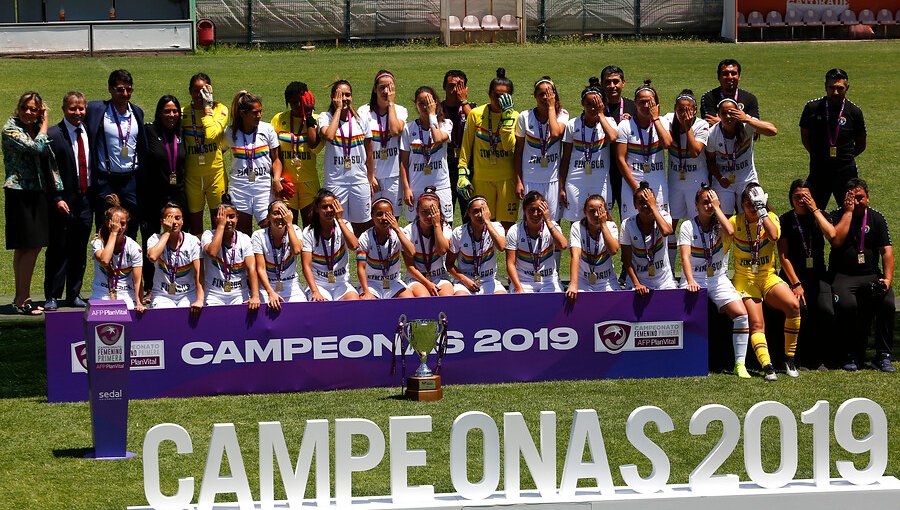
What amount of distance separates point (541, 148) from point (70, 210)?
166 inches

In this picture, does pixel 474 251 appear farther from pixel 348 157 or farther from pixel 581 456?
pixel 581 456

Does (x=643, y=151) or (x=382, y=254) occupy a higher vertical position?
(x=643, y=151)

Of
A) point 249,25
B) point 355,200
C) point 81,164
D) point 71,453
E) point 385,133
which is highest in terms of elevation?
point 249,25

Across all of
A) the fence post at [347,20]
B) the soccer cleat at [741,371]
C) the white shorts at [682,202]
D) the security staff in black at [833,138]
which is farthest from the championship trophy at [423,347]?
the fence post at [347,20]

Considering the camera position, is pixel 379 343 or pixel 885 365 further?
pixel 885 365

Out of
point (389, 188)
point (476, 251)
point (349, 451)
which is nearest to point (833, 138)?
point (476, 251)

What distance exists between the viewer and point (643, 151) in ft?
37.9

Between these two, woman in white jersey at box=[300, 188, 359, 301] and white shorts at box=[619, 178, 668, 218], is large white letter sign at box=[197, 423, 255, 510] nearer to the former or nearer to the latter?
woman in white jersey at box=[300, 188, 359, 301]

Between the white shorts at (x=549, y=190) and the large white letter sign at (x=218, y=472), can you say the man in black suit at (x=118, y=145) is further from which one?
the large white letter sign at (x=218, y=472)

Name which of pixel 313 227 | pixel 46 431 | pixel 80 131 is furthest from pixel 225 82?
Result: pixel 46 431

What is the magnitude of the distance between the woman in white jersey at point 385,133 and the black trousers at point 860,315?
12.0ft

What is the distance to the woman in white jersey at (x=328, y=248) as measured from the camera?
1061cm

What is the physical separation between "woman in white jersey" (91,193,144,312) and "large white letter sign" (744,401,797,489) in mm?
4872

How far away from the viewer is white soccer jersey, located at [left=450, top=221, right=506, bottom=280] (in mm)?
10969
